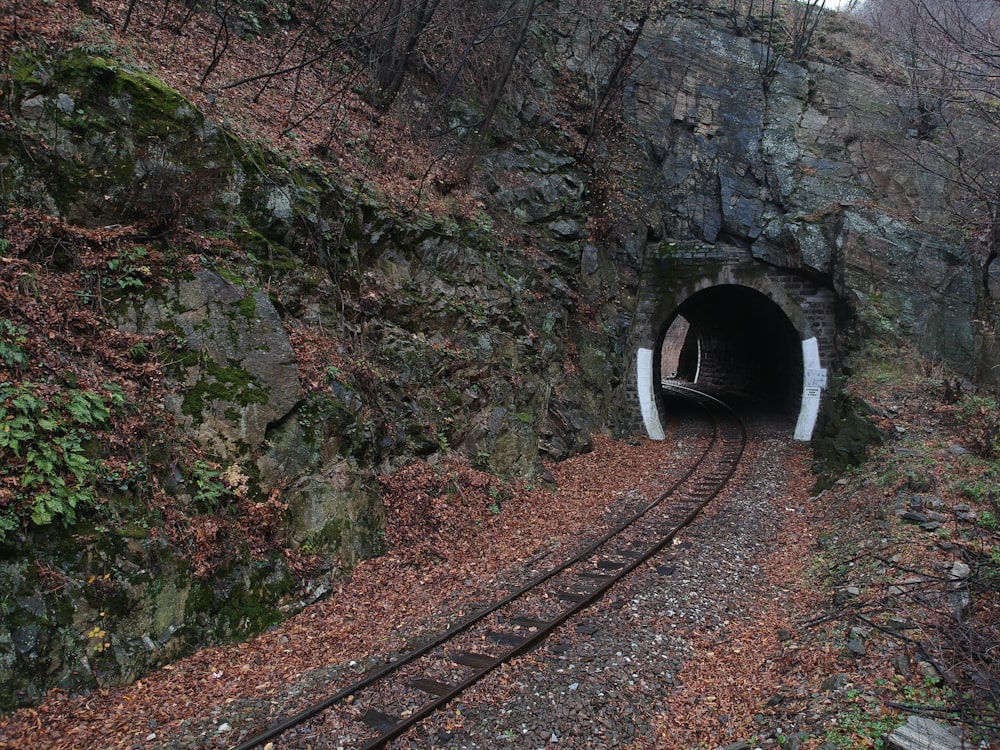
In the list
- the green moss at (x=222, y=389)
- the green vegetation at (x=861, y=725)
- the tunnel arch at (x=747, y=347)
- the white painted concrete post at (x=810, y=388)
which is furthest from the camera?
the tunnel arch at (x=747, y=347)

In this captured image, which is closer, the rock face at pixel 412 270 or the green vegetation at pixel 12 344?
the green vegetation at pixel 12 344

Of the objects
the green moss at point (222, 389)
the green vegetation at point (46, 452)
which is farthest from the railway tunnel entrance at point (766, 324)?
the green vegetation at point (46, 452)

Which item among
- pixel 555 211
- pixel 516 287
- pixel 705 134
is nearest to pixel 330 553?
pixel 516 287

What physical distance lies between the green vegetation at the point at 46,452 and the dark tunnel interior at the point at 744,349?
624 inches

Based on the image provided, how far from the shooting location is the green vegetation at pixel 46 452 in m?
5.33

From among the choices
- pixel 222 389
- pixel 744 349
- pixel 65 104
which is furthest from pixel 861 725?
pixel 744 349

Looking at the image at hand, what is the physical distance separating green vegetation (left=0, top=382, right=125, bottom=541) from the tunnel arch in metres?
15.2

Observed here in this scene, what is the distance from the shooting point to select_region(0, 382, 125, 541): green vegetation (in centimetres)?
533

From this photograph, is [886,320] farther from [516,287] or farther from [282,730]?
[282,730]

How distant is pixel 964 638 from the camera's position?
5047 millimetres

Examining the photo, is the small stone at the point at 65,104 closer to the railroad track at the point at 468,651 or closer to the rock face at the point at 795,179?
the railroad track at the point at 468,651

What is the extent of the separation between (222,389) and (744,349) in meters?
24.8

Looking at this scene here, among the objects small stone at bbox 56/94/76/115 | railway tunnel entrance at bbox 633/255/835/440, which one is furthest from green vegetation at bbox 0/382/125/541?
railway tunnel entrance at bbox 633/255/835/440

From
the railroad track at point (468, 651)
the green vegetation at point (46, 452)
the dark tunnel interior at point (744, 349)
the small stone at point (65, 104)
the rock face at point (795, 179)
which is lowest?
the railroad track at point (468, 651)
